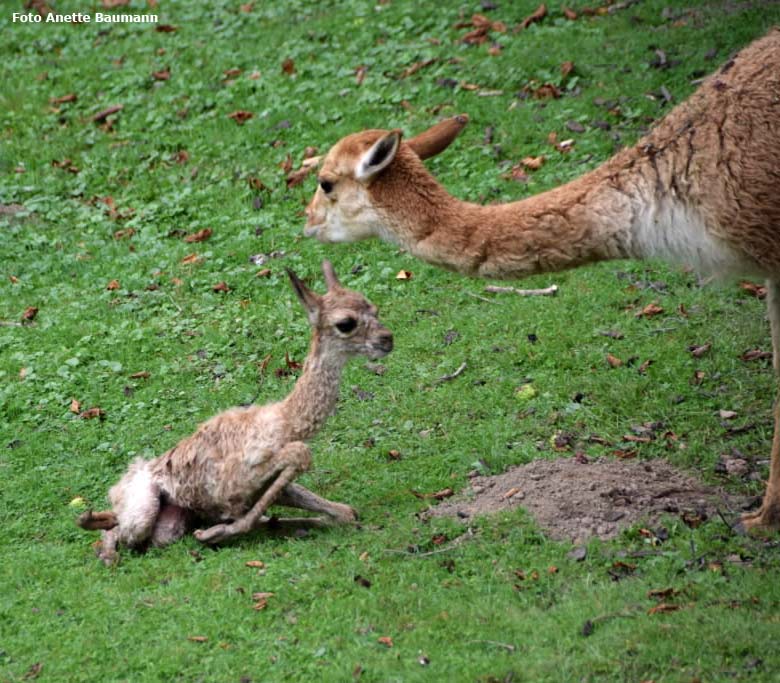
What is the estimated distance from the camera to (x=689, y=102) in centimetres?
629

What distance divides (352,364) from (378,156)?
8.70 feet

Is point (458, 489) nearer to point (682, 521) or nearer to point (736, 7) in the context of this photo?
point (682, 521)

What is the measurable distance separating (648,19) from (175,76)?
16.1 feet

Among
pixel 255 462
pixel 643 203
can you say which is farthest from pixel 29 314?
pixel 643 203

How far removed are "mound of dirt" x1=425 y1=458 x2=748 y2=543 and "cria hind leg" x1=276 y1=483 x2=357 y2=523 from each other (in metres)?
0.46

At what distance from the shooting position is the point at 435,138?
22.6 ft

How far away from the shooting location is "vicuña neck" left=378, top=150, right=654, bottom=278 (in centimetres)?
614

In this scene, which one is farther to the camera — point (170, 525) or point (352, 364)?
point (352, 364)

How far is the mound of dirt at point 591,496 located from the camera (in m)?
6.40

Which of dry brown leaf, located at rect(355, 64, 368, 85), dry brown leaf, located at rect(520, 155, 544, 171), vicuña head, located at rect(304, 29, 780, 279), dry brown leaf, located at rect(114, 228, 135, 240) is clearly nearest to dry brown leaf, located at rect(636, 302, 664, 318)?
dry brown leaf, located at rect(520, 155, 544, 171)

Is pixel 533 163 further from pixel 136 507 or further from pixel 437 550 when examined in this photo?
pixel 136 507

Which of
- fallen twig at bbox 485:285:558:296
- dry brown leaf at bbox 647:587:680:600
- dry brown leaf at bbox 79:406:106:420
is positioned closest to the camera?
dry brown leaf at bbox 647:587:680:600

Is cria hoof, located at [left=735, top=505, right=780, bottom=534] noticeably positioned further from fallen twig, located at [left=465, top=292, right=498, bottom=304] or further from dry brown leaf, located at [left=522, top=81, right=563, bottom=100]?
dry brown leaf, located at [left=522, top=81, right=563, bottom=100]

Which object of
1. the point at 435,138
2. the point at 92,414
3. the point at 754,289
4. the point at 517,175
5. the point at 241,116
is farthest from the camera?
the point at 241,116
